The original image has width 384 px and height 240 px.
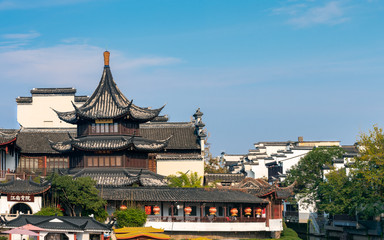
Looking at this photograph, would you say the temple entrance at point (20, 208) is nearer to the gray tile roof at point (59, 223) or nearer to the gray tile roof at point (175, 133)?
the gray tile roof at point (59, 223)

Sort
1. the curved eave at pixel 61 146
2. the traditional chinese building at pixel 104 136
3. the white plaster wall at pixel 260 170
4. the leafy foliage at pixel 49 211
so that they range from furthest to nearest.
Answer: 1. the white plaster wall at pixel 260 170
2. the curved eave at pixel 61 146
3. the traditional chinese building at pixel 104 136
4. the leafy foliage at pixel 49 211

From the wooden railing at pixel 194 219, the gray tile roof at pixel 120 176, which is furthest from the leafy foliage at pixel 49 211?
the wooden railing at pixel 194 219

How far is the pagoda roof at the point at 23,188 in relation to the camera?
1786 inches

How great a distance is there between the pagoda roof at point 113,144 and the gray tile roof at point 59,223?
483 inches

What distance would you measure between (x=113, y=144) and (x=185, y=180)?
741 centimetres

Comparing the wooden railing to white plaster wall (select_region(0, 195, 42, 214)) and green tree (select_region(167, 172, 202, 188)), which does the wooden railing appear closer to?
white plaster wall (select_region(0, 195, 42, 214))

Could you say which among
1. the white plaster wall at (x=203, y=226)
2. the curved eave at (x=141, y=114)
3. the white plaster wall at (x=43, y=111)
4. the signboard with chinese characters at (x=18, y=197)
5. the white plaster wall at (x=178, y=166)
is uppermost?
the white plaster wall at (x=43, y=111)

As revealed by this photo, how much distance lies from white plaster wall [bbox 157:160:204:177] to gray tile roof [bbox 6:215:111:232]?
67.6 feet

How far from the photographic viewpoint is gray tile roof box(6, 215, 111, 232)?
40688 millimetres

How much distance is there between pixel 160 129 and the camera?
66750 mm

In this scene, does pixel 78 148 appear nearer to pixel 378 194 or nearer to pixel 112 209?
pixel 112 209

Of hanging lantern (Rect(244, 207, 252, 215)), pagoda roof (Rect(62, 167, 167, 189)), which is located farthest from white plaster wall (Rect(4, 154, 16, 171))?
hanging lantern (Rect(244, 207, 252, 215))

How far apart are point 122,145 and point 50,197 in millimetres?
8666

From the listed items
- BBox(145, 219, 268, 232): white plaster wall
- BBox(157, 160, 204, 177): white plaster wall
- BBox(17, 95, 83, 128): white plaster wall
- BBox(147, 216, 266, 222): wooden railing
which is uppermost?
BBox(17, 95, 83, 128): white plaster wall
